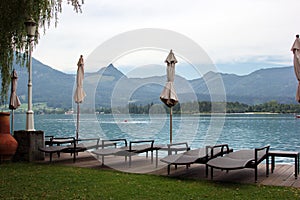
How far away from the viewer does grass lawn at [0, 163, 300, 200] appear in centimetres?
457

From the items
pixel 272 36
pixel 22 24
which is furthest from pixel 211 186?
pixel 272 36

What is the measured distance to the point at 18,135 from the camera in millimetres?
7980

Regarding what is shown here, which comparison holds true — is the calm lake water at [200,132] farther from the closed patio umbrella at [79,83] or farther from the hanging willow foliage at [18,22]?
the hanging willow foliage at [18,22]

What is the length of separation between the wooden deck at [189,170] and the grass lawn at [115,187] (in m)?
0.39

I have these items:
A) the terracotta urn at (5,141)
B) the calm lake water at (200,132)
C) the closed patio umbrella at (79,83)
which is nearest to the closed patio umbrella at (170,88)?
the closed patio umbrella at (79,83)

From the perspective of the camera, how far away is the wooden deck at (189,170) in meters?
5.64

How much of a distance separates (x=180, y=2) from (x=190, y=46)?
4.85 metres

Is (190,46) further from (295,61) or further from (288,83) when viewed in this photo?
(288,83)

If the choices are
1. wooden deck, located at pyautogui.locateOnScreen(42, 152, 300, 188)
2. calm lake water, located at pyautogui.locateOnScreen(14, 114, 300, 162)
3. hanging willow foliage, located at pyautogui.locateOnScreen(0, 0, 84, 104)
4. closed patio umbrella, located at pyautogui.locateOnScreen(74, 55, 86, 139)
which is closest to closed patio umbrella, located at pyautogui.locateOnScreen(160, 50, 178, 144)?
wooden deck, located at pyautogui.locateOnScreen(42, 152, 300, 188)

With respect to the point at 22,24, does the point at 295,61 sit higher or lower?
lower

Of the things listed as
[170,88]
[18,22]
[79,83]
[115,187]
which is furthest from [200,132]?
[115,187]

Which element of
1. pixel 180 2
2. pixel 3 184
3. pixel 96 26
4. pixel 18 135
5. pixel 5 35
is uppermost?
pixel 180 2

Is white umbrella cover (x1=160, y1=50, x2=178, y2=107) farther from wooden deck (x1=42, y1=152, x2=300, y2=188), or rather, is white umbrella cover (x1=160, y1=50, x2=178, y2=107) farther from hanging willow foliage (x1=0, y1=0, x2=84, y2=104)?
hanging willow foliage (x1=0, y1=0, x2=84, y2=104)

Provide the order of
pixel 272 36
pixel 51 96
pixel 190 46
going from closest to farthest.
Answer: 1. pixel 190 46
2. pixel 272 36
3. pixel 51 96
